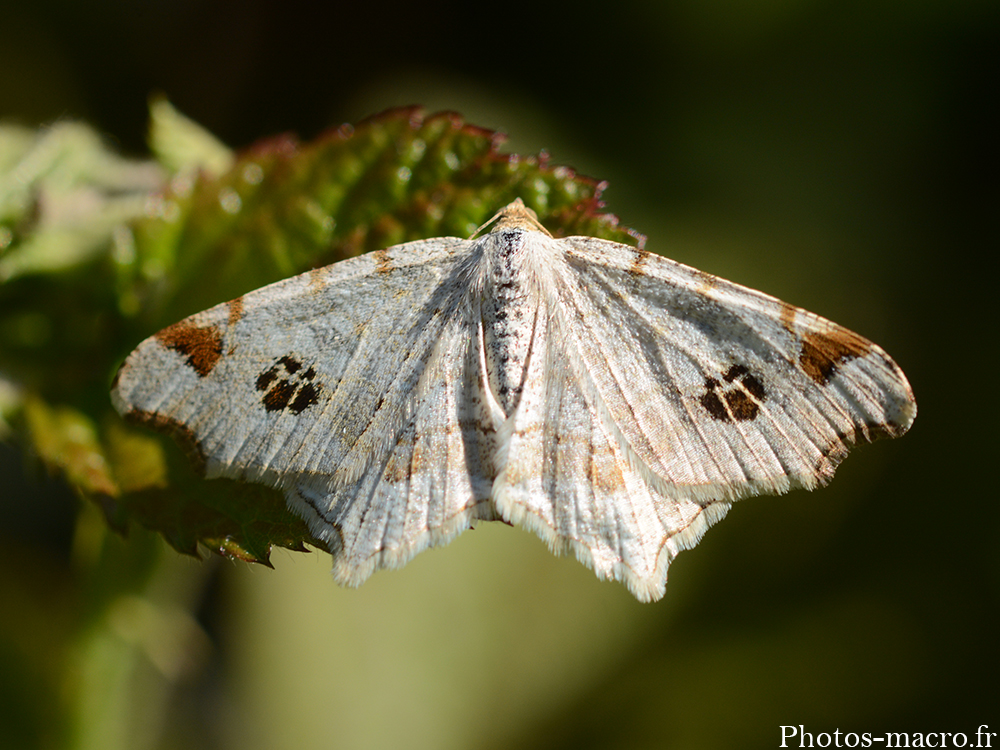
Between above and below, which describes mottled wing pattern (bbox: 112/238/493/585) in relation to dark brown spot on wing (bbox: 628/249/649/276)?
below

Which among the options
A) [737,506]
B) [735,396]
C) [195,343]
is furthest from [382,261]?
[737,506]

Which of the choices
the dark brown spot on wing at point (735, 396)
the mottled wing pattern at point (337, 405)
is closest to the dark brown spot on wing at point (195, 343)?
the mottled wing pattern at point (337, 405)

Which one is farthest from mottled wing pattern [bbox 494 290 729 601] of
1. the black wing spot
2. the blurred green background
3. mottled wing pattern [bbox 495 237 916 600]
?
the blurred green background

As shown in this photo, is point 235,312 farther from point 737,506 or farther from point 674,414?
point 737,506

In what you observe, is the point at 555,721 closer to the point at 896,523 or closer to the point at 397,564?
the point at 896,523

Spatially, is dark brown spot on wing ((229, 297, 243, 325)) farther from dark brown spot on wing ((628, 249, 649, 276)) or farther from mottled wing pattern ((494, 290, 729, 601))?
dark brown spot on wing ((628, 249, 649, 276))

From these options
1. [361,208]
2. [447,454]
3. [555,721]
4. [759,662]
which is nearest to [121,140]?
[361,208]

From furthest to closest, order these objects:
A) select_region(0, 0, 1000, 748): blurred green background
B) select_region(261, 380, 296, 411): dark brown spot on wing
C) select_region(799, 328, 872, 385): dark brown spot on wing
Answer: select_region(0, 0, 1000, 748): blurred green background
select_region(261, 380, 296, 411): dark brown spot on wing
select_region(799, 328, 872, 385): dark brown spot on wing
